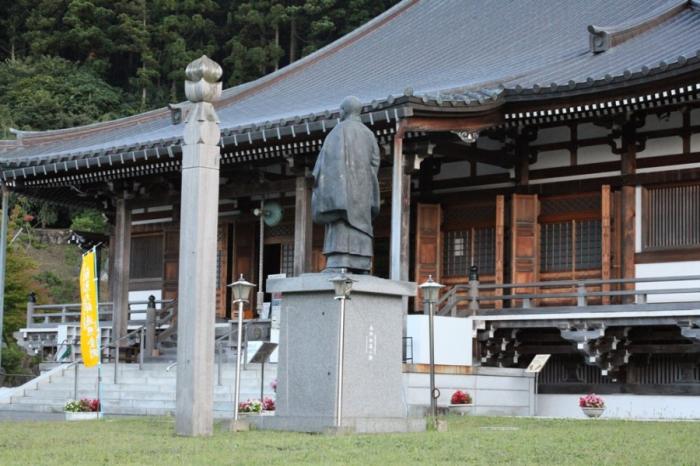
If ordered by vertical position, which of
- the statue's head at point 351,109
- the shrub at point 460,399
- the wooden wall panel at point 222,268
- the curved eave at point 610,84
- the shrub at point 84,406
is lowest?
the shrub at point 84,406

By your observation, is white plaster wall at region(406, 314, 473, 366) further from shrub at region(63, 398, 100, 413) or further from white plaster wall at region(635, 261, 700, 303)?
shrub at region(63, 398, 100, 413)

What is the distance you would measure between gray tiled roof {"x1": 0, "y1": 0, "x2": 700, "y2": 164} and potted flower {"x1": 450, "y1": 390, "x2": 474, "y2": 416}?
457 centimetres

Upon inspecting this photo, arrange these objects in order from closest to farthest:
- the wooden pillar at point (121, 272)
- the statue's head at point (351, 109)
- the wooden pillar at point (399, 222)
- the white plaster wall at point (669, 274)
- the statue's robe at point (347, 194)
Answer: the statue's robe at point (347, 194) < the statue's head at point (351, 109) < the wooden pillar at point (399, 222) < the white plaster wall at point (669, 274) < the wooden pillar at point (121, 272)

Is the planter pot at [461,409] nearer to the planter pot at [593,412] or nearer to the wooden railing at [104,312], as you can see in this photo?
the planter pot at [593,412]

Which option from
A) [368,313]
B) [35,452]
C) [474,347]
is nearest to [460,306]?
[474,347]

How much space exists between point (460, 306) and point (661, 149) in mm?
4436

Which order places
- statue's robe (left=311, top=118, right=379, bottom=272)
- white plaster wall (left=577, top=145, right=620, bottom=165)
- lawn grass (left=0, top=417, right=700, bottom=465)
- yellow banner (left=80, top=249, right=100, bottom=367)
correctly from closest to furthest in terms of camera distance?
lawn grass (left=0, top=417, right=700, bottom=465)
statue's robe (left=311, top=118, right=379, bottom=272)
yellow banner (left=80, top=249, right=100, bottom=367)
white plaster wall (left=577, top=145, right=620, bottom=165)

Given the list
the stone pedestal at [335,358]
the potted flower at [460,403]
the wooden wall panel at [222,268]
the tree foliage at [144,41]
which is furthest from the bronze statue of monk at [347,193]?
the tree foliage at [144,41]

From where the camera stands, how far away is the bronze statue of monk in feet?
44.9

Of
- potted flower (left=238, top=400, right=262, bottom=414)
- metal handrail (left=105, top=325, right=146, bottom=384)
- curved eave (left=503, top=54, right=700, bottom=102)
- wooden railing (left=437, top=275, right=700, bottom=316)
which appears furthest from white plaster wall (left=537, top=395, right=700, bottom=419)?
metal handrail (left=105, top=325, right=146, bottom=384)

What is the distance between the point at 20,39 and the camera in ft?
189

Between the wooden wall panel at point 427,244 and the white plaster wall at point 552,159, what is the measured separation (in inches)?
83.9

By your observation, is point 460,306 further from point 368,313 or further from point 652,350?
point 368,313

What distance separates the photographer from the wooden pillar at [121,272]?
25281 mm
